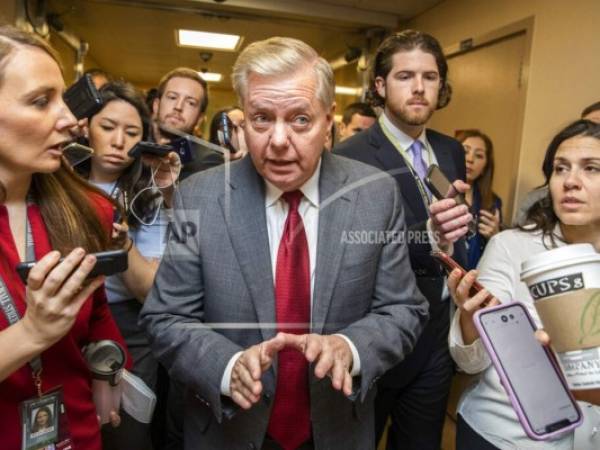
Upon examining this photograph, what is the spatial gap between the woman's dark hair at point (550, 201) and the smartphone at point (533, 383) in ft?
1.50

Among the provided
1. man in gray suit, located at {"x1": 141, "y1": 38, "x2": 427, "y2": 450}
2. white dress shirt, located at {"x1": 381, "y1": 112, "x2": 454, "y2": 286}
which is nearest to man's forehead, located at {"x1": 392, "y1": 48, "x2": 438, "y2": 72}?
white dress shirt, located at {"x1": 381, "y1": 112, "x2": 454, "y2": 286}

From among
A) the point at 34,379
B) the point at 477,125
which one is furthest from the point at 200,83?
the point at 477,125

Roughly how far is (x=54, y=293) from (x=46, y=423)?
1.06 ft

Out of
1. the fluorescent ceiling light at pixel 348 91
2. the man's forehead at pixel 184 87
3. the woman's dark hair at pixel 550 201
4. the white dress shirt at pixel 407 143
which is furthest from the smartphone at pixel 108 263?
the fluorescent ceiling light at pixel 348 91

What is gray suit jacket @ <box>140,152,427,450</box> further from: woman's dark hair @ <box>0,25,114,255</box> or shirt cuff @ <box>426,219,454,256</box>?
shirt cuff @ <box>426,219,454,256</box>

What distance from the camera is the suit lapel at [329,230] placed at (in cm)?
96

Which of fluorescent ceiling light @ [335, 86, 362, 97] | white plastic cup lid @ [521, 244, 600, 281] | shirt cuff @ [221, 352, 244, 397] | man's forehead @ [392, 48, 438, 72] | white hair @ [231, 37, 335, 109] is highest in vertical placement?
fluorescent ceiling light @ [335, 86, 362, 97]

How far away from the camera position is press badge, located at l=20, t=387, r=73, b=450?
832mm

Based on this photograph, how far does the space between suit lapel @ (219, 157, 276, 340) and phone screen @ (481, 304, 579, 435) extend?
42 cm

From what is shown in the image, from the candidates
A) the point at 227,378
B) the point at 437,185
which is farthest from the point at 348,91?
the point at 227,378

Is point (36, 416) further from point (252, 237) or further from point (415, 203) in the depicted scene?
point (415, 203)

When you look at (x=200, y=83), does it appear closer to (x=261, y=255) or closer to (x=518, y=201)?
(x=261, y=255)

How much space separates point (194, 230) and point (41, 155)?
1.04ft

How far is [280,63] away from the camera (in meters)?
0.92
